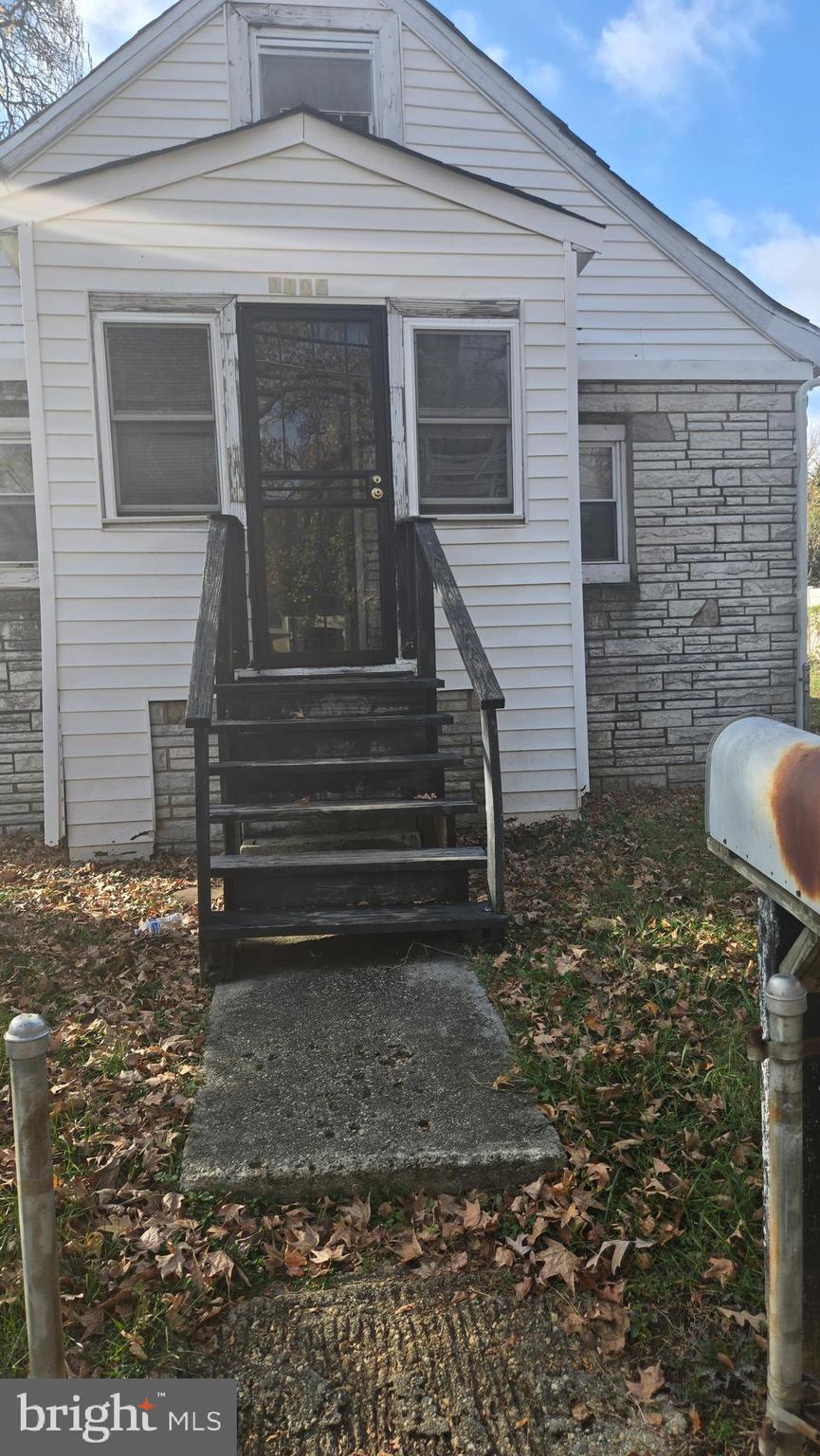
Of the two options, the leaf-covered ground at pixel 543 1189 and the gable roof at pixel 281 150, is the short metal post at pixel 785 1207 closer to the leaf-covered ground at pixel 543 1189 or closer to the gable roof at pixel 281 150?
the leaf-covered ground at pixel 543 1189

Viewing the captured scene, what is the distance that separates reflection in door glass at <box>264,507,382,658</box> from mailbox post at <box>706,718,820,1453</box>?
4898mm

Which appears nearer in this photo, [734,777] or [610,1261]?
[734,777]

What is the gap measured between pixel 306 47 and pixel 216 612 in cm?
544

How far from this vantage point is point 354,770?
15.5 ft

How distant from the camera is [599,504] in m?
7.96

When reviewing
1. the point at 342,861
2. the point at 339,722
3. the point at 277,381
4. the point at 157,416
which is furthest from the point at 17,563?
the point at 342,861

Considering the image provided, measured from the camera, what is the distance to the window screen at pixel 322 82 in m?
7.43

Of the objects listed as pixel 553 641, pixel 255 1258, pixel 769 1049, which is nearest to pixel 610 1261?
pixel 255 1258

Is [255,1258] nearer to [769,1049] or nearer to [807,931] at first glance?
[769,1049]

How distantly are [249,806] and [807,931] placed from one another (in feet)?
10.5

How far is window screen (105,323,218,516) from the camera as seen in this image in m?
6.34

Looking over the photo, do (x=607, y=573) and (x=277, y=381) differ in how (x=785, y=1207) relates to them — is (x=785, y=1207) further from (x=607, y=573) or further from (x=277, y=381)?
(x=607, y=573)

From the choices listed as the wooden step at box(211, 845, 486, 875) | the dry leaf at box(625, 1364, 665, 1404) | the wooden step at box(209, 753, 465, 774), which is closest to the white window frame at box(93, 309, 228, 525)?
the wooden step at box(209, 753, 465, 774)

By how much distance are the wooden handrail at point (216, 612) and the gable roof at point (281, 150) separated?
2.28 metres
